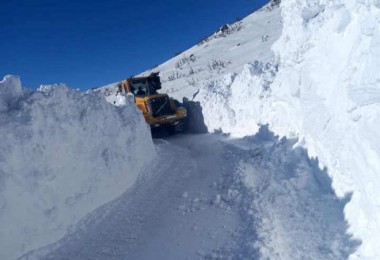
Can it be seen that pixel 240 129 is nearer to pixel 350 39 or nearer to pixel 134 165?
pixel 134 165

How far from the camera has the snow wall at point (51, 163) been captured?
6430 mm

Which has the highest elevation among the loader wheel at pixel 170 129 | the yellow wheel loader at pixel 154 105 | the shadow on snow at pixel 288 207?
the yellow wheel loader at pixel 154 105

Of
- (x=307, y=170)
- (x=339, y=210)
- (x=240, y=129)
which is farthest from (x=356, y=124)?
(x=240, y=129)

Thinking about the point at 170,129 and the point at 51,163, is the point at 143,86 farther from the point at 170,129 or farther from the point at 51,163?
the point at 51,163

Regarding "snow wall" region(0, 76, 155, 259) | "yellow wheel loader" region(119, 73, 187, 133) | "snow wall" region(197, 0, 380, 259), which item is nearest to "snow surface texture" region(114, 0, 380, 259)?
"snow wall" region(197, 0, 380, 259)

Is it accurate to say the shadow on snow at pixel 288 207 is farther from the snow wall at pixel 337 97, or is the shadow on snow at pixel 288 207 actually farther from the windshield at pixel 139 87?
the windshield at pixel 139 87

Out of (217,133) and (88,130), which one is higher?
(88,130)

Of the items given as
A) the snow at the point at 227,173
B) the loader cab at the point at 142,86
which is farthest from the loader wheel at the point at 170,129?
the snow at the point at 227,173

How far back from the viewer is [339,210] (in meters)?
6.90

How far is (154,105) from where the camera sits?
15820 millimetres

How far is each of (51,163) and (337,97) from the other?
508cm

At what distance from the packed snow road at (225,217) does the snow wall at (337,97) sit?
40 cm

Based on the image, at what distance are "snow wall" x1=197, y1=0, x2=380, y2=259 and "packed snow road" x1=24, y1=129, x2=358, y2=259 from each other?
1.30ft

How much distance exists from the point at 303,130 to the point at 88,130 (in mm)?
4613
